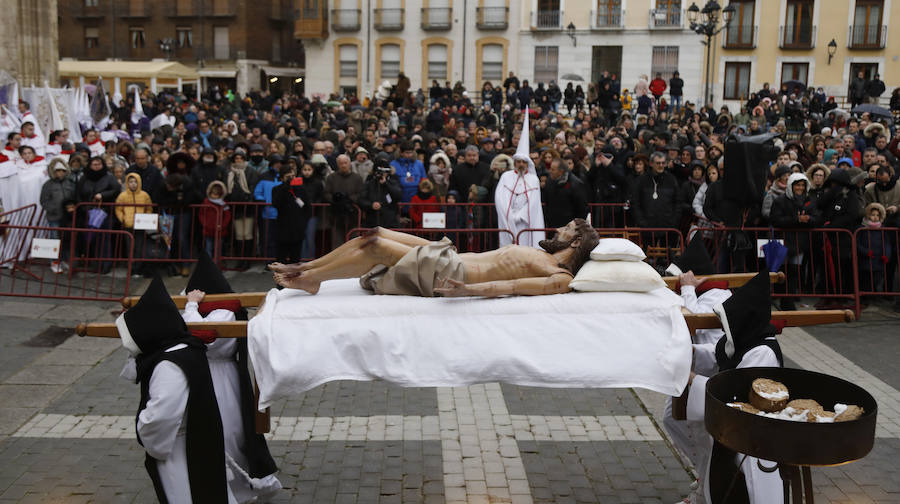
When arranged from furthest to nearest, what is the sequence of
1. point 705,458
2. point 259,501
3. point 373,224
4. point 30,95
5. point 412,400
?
point 30,95 → point 373,224 → point 412,400 → point 259,501 → point 705,458

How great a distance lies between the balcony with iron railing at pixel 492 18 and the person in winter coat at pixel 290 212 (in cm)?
3230

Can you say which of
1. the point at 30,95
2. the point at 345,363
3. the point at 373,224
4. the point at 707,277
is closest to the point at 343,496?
the point at 345,363

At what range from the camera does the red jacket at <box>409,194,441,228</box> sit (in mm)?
12859

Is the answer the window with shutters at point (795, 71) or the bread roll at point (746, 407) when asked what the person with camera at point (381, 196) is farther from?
the window with shutters at point (795, 71)

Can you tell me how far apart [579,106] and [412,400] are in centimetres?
2320

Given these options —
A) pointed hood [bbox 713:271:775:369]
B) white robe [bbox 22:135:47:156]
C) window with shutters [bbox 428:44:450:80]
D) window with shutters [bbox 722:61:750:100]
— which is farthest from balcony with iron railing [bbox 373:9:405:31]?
pointed hood [bbox 713:271:775:369]

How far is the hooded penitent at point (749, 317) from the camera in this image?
523 centimetres

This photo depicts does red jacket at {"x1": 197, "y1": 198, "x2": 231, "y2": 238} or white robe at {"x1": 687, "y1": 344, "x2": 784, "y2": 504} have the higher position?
red jacket at {"x1": 197, "y1": 198, "x2": 231, "y2": 238}

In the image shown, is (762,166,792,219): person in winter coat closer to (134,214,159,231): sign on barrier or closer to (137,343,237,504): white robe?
(134,214,159,231): sign on barrier

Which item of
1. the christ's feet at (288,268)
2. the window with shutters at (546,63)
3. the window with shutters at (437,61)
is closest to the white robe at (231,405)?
the christ's feet at (288,268)

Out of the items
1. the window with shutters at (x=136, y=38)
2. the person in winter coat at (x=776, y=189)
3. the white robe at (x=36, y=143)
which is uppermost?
the window with shutters at (x=136, y=38)

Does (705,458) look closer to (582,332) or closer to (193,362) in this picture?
(582,332)

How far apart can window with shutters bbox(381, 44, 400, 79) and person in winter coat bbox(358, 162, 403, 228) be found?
33.5 meters

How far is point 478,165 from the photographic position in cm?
1348
